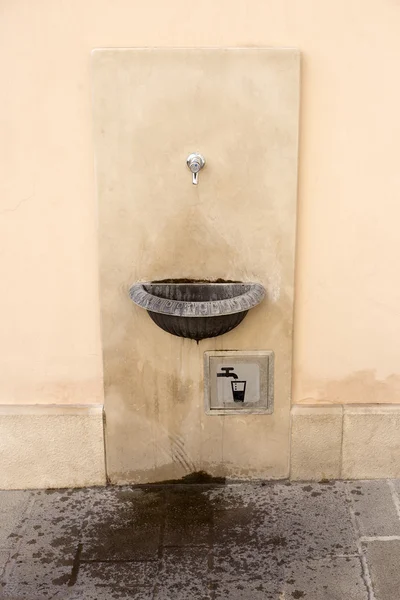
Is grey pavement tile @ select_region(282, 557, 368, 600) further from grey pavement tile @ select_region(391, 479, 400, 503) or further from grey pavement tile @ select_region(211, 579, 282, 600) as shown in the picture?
grey pavement tile @ select_region(391, 479, 400, 503)

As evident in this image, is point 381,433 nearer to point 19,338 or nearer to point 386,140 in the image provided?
point 386,140

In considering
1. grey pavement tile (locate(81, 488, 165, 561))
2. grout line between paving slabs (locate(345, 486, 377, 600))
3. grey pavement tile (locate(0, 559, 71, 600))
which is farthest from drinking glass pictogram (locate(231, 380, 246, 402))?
grey pavement tile (locate(0, 559, 71, 600))

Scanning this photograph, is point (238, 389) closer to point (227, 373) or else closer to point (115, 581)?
point (227, 373)

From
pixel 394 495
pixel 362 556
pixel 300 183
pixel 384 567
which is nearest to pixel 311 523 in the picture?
pixel 362 556

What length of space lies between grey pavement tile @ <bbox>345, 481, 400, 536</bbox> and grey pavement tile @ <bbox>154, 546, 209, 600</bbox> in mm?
916

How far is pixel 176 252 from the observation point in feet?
13.2

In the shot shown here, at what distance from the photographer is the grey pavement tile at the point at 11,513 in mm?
3965

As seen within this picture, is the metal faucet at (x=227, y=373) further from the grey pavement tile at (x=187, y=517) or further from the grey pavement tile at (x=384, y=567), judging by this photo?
the grey pavement tile at (x=384, y=567)

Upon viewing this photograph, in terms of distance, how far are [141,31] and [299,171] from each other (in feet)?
3.62

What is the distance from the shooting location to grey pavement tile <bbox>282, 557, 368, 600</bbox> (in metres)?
3.52

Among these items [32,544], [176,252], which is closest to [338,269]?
[176,252]

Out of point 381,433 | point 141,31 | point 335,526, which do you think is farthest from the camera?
point 381,433

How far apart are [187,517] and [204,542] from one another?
239mm

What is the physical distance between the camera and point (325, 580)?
3.62 m
